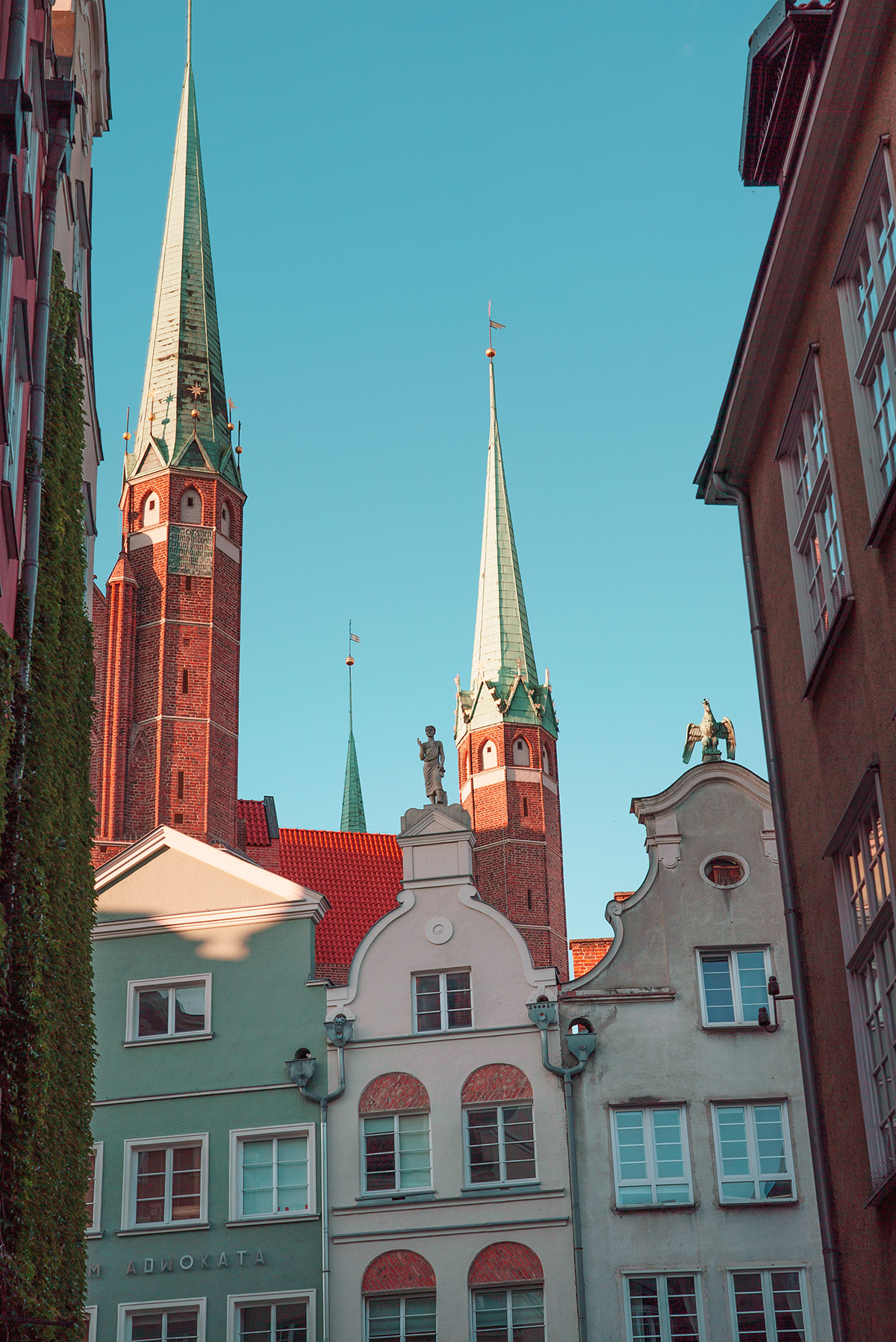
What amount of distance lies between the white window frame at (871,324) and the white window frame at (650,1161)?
45.4 feet

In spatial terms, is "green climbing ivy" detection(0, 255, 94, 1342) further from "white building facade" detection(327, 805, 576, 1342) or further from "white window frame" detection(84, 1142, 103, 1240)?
"white building facade" detection(327, 805, 576, 1342)

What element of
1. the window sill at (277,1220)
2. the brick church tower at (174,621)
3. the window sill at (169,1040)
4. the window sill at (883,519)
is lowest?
the window sill at (277,1220)

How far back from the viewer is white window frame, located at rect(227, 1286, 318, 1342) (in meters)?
22.6

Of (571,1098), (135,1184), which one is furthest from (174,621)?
(571,1098)

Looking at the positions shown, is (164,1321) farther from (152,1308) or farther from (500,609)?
(500,609)

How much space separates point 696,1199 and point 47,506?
12.9 meters

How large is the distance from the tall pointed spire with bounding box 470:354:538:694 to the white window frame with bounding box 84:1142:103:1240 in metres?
31.6

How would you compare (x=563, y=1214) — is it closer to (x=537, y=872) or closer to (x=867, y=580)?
(x=867, y=580)

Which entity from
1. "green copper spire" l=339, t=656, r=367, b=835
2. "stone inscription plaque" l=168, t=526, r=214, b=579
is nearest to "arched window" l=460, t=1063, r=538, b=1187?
"stone inscription plaque" l=168, t=526, r=214, b=579

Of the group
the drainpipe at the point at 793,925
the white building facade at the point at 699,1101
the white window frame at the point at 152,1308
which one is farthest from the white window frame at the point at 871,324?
the white window frame at the point at 152,1308

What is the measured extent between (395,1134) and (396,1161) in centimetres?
38

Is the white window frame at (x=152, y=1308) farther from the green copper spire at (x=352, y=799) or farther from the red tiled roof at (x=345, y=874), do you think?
the green copper spire at (x=352, y=799)

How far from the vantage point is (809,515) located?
1327cm

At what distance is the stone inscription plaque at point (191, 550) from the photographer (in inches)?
1848
